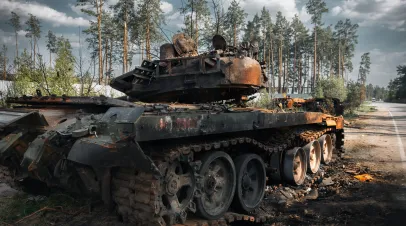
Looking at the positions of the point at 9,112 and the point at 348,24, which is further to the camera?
the point at 348,24

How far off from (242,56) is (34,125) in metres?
3.50

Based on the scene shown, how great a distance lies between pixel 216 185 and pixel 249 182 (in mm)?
1117

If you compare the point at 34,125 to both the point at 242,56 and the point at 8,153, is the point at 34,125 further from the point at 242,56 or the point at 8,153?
the point at 242,56

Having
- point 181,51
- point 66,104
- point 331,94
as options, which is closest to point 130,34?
point 331,94

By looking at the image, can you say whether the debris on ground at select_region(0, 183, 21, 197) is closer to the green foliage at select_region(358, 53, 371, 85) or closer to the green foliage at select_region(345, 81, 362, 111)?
the green foliage at select_region(345, 81, 362, 111)

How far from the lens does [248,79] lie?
579 centimetres

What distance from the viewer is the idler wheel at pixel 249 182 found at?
16.6 ft

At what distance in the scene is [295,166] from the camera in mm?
7312

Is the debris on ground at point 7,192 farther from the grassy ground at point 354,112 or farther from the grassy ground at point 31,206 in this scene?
the grassy ground at point 354,112

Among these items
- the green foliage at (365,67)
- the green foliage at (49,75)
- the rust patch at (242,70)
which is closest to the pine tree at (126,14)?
the green foliage at (49,75)

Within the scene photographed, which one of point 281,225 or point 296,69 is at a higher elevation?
point 296,69

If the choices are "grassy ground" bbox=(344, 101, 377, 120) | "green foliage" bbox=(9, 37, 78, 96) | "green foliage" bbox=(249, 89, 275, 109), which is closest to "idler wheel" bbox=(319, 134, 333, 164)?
"green foliage" bbox=(9, 37, 78, 96)

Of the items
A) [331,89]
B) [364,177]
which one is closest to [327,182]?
[364,177]

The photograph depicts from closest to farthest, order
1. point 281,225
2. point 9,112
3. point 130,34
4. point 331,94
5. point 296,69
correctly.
Result: point 9,112, point 281,225, point 130,34, point 331,94, point 296,69
